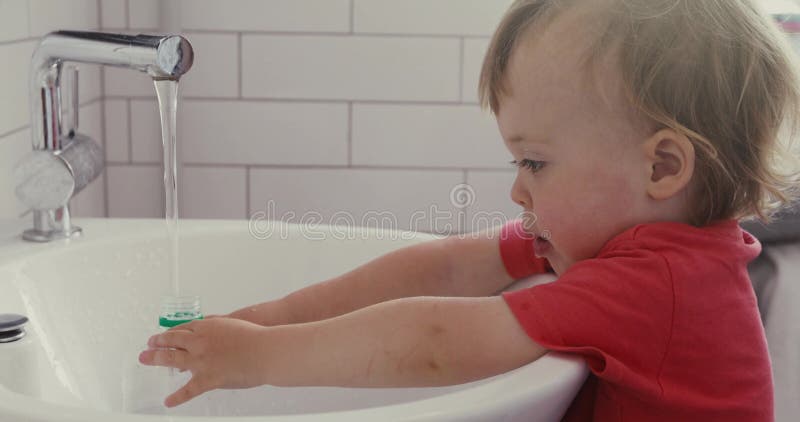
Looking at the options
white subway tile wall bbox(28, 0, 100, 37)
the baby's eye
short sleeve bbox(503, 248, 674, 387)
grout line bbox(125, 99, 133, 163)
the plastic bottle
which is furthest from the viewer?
grout line bbox(125, 99, 133, 163)

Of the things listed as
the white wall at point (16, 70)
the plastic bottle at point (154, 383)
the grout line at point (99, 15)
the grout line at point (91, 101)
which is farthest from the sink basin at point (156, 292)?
the grout line at point (99, 15)

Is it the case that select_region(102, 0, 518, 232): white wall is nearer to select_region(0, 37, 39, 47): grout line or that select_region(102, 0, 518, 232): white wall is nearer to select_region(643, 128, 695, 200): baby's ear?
select_region(0, 37, 39, 47): grout line

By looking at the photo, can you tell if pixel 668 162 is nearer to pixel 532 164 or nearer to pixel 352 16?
pixel 532 164

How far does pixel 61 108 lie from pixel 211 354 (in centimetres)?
39

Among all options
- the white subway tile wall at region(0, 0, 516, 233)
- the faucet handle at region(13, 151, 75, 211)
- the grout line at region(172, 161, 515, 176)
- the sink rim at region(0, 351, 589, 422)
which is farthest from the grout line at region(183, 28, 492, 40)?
the sink rim at region(0, 351, 589, 422)

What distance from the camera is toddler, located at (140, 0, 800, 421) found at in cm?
69

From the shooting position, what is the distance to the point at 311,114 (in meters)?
1.59

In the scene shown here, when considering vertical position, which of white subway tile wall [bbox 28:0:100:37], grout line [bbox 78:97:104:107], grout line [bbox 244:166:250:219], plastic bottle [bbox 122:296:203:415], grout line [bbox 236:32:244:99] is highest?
white subway tile wall [bbox 28:0:100:37]

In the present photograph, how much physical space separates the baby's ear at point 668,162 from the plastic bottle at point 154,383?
434mm

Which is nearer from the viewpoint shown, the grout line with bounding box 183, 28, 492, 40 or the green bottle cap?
the green bottle cap

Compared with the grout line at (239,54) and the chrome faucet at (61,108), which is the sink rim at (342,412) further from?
the grout line at (239,54)

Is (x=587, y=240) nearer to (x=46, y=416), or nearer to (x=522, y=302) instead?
(x=522, y=302)

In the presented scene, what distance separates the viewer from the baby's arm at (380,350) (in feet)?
2.24

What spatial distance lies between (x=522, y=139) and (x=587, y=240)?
0.10 meters
